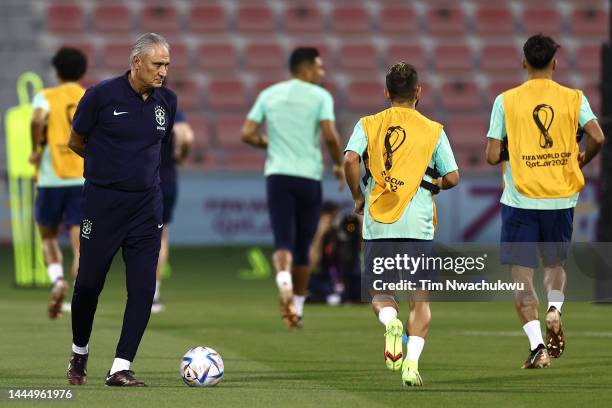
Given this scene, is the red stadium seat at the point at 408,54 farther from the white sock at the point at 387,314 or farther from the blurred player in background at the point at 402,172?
the white sock at the point at 387,314

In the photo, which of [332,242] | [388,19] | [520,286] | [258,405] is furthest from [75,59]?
[388,19]

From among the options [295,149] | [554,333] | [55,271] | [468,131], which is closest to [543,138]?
[554,333]

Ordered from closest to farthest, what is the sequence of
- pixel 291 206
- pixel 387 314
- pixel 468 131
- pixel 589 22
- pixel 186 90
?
pixel 387 314 < pixel 291 206 < pixel 468 131 < pixel 186 90 < pixel 589 22

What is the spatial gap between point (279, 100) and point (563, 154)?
11.8ft

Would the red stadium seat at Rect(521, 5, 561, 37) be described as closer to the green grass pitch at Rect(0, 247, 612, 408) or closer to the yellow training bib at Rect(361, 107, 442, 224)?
the green grass pitch at Rect(0, 247, 612, 408)

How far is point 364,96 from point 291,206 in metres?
14.8

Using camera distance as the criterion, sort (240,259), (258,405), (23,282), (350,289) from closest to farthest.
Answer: (258,405)
(350,289)
(23,282)
(240,259)

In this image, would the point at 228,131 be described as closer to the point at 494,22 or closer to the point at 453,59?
the point at 453,59

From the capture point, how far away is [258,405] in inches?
280

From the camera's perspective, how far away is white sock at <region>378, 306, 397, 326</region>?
7.96 metres

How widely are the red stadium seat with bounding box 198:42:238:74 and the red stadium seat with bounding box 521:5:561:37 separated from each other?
6.04m

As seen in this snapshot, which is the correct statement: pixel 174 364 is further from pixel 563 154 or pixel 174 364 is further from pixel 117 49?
pixel 117 49

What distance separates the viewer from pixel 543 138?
9039mm

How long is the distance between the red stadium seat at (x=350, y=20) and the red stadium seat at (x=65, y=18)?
4869 mm
